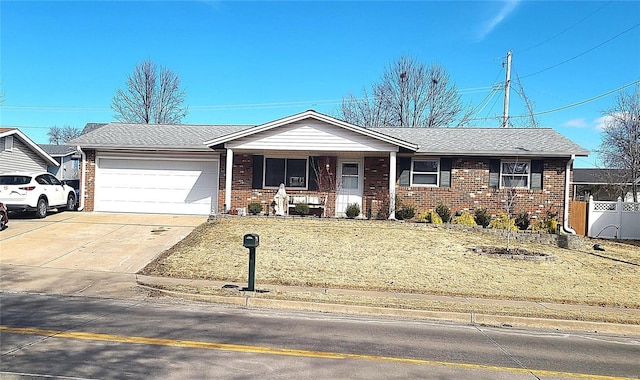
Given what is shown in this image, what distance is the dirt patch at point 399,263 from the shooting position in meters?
9.99

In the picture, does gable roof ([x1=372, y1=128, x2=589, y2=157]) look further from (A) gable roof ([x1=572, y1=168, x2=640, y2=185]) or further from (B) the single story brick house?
(A) gable roof ([x1=572, y1=168, x2=640, y2=185])

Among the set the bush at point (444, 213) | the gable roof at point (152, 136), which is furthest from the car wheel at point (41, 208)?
the bush at point (444, 213)

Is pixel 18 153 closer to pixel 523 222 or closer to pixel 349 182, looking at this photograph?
pixel 349 182

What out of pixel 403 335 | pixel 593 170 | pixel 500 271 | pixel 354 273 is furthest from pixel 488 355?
pixel 593 170

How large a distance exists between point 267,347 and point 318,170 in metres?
13.5

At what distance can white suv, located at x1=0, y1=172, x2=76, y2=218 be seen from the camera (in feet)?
52.6

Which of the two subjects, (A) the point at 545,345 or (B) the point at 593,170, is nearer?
(A) the point at 545,345

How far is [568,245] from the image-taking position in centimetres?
1458

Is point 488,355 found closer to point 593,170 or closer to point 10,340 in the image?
point 10,340

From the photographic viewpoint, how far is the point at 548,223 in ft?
53.9

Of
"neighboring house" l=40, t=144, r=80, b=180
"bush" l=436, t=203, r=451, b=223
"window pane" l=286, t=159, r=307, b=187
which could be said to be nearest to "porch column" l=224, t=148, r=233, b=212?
"window pane" l=286, t=159, r=307, b=187

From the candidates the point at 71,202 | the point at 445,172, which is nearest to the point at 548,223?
the point at 445,172

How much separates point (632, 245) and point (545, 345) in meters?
13.0

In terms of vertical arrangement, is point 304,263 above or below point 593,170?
below
